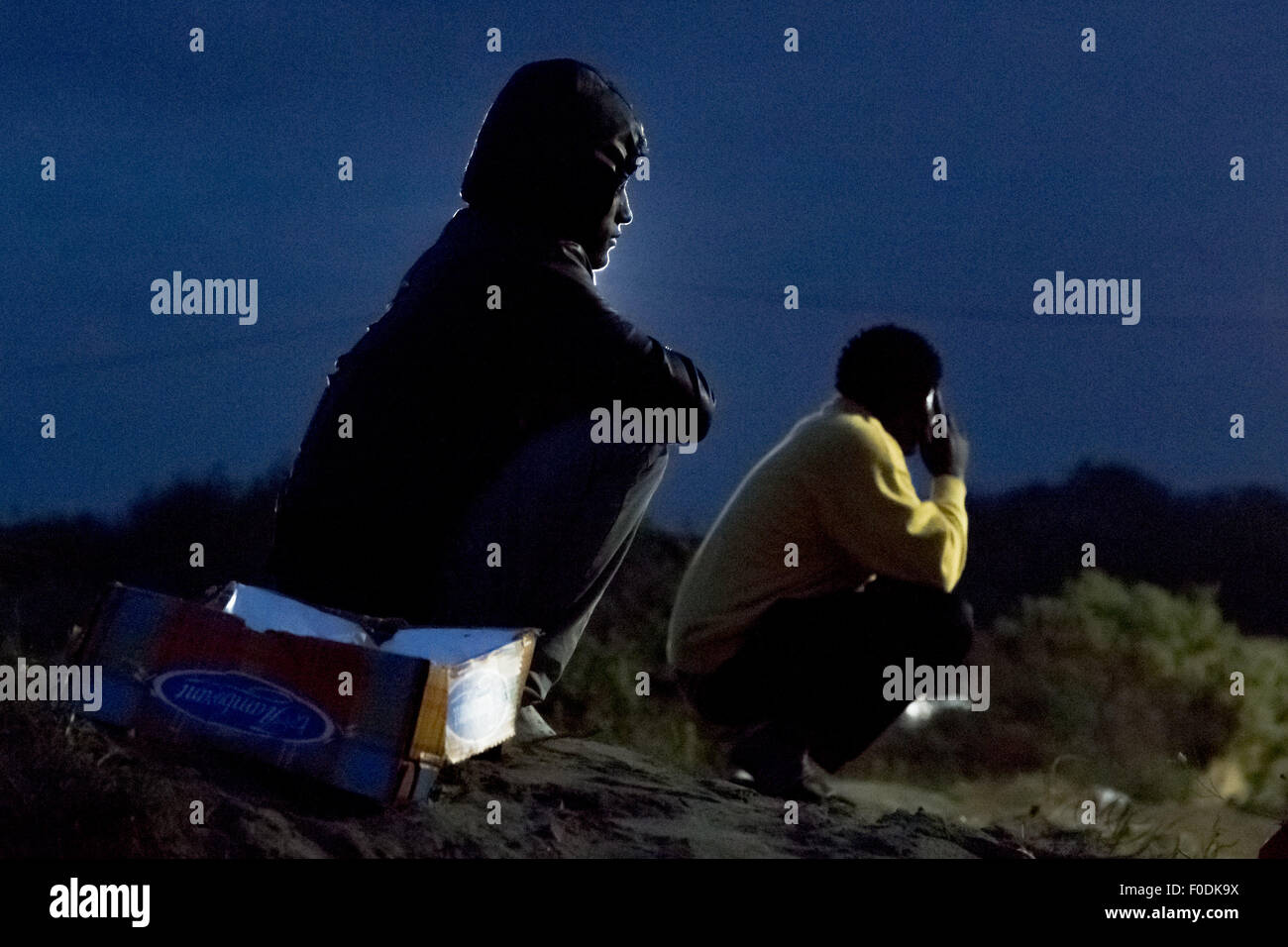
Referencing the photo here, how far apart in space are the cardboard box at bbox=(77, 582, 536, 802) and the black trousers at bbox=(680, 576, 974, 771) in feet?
2.46

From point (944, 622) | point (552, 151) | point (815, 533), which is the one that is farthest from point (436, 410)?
point (944, 622)

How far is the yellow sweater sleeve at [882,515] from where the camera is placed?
358cm

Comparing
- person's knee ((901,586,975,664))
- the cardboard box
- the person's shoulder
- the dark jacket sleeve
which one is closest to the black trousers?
person's knee ((901,586,975,664))

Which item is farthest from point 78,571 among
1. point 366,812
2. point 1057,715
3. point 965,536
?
point 1057,715

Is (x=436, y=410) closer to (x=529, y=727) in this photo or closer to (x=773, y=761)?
(x=529, y=727)

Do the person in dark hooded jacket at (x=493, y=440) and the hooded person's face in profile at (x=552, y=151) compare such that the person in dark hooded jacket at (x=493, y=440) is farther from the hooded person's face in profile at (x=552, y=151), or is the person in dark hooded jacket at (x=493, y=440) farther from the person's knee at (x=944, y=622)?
the person's knee at (x=944, y=622)

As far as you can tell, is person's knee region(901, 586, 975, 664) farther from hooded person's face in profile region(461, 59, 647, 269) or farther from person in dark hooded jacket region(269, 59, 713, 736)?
hooded person's face in profile region(461, 59, 647, 269)

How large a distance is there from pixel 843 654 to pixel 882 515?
36 centimetres

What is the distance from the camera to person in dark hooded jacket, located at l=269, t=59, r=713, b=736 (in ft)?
12.1

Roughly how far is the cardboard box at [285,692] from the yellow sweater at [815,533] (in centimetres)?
67

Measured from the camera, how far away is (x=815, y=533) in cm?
370

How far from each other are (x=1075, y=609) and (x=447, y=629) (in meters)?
2.07

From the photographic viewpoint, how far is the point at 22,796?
3.04 metres
